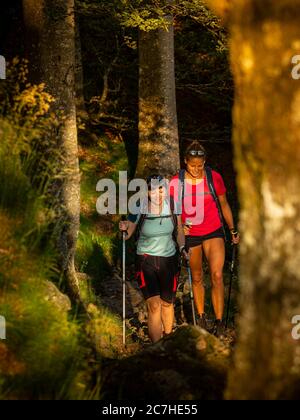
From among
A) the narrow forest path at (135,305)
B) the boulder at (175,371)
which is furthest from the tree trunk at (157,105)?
→ the boulder at (175,371)

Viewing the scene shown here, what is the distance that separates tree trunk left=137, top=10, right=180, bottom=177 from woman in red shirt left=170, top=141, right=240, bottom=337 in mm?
3655

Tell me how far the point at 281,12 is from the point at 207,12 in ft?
24.7

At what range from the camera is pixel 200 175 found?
29.8 feet

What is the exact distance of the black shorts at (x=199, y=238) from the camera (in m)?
9.35

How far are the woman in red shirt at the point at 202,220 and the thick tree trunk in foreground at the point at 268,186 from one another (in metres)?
5.03

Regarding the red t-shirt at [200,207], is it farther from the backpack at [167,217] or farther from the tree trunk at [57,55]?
the tree trunk at [57,55]

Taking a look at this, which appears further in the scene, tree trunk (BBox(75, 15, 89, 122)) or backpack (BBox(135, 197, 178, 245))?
tree trunk (BBox(75, 15, 89, 122))

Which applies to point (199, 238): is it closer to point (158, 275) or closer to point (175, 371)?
point (158, 275)

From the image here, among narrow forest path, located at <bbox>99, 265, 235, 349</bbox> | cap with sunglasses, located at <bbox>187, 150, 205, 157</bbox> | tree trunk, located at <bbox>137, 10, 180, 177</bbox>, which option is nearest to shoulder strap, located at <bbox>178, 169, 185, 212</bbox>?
cap with sunglasses, located at <bbox>187, 150, 205, 157</bbox>

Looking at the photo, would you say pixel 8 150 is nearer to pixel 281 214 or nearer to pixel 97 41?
pixel 281 214

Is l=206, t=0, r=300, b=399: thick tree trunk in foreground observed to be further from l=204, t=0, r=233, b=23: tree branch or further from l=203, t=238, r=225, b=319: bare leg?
l=203, t=238, r=225, b=319: bare leg

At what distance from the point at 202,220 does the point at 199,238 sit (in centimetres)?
31

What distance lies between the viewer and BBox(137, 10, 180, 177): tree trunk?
40.6ft

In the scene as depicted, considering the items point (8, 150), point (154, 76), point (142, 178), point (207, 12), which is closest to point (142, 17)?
point (207, 12)
